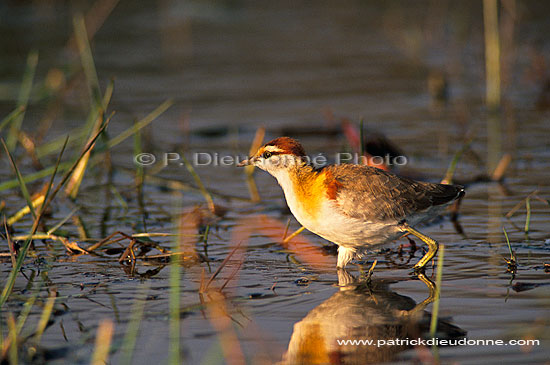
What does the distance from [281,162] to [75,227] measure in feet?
8.91

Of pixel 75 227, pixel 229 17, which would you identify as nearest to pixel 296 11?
pixel 229 17

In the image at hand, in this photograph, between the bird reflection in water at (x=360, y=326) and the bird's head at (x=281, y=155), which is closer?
the bird reflection in water at (x=360, y=326)

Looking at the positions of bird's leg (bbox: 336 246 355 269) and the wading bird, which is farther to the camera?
bird's leg (bbox: 336 246 355 269)

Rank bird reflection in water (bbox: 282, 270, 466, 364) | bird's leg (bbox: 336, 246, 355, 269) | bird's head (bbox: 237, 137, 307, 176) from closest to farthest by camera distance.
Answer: bird reflection in water (bbox: 282, 270, 466, 364) < bird's leg (bbox: 336, 246, 355, 269) < bird's head (bbox: 237, 137, 307, 176)

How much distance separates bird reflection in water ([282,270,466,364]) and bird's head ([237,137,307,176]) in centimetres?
134

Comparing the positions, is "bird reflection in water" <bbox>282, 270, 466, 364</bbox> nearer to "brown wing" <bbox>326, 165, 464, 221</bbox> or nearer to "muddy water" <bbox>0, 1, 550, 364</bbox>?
"muddy water" <bbox>0, 1, 550, 364</bbox>

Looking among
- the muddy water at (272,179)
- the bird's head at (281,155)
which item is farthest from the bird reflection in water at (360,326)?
the bird's head at (281,155)

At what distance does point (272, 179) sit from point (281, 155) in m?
3.43

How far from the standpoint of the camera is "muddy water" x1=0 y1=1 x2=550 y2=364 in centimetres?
564

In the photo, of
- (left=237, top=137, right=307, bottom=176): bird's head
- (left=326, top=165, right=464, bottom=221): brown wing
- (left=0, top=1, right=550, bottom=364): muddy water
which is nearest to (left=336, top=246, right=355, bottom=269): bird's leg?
(left=0, top=1, right=550, bottom=364): muddy water

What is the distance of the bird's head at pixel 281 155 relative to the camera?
7344mm

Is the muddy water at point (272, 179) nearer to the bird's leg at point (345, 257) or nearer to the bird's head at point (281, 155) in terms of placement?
the bird's leg at point (345, 257)

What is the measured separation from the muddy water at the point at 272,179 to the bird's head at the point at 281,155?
0.86 m

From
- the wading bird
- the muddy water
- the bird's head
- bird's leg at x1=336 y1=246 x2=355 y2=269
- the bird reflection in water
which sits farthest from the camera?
the bird's head
